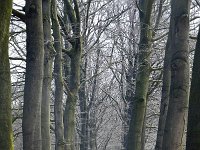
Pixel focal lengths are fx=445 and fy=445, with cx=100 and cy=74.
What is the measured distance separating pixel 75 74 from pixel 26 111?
719cm

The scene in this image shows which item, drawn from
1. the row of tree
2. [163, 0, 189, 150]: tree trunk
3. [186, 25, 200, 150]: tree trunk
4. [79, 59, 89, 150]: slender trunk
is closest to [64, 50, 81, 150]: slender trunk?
the row of tree

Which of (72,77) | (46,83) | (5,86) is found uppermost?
(72,77)

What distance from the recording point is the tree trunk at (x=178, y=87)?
816cm

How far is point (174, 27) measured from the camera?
8758 mm

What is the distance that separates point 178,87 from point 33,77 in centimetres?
283

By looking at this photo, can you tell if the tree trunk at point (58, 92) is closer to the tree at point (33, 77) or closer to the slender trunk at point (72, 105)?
the slender trunk at point (72, 105)

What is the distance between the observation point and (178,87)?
8.19 metres

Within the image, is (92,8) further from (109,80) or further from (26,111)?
(26,111)

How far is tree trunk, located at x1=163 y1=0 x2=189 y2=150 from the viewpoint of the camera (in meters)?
8.16

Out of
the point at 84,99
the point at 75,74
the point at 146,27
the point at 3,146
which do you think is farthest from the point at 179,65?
the point at 84,99

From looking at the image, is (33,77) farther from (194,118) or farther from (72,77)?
(72,77)

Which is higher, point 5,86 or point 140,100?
point 140,100

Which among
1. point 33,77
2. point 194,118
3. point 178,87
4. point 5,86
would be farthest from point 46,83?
point 194,118

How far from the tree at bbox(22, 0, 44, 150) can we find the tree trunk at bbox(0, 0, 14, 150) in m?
1.91
